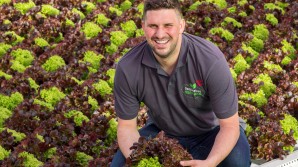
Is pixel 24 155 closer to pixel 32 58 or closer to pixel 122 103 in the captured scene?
pixel 122 103

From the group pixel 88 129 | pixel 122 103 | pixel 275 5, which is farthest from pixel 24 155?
pixel 275 5

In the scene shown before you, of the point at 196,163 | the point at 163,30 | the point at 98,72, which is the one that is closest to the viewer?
the point at 196,163

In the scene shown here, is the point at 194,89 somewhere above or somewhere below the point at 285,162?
above

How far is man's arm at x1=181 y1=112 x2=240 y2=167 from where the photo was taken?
192 inches

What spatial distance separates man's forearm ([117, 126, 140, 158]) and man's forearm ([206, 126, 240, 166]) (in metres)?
0.62

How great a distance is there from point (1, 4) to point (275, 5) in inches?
162

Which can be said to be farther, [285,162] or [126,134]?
[285,162]

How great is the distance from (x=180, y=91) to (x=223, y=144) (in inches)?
20.5

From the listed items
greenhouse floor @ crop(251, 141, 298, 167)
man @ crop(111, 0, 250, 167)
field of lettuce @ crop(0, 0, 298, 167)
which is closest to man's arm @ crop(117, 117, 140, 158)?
man @ crop(111, 0, 250, 167)

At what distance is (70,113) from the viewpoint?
6934 millimetres

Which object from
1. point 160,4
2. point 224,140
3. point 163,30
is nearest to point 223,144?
point 224,140

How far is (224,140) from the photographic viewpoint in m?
4.93

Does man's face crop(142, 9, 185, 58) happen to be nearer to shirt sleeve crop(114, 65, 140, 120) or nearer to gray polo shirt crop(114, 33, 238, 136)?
gray polo shirt crop(114, 33, 238, 136)

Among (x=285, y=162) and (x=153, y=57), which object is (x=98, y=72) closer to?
(x=285, y=162)
